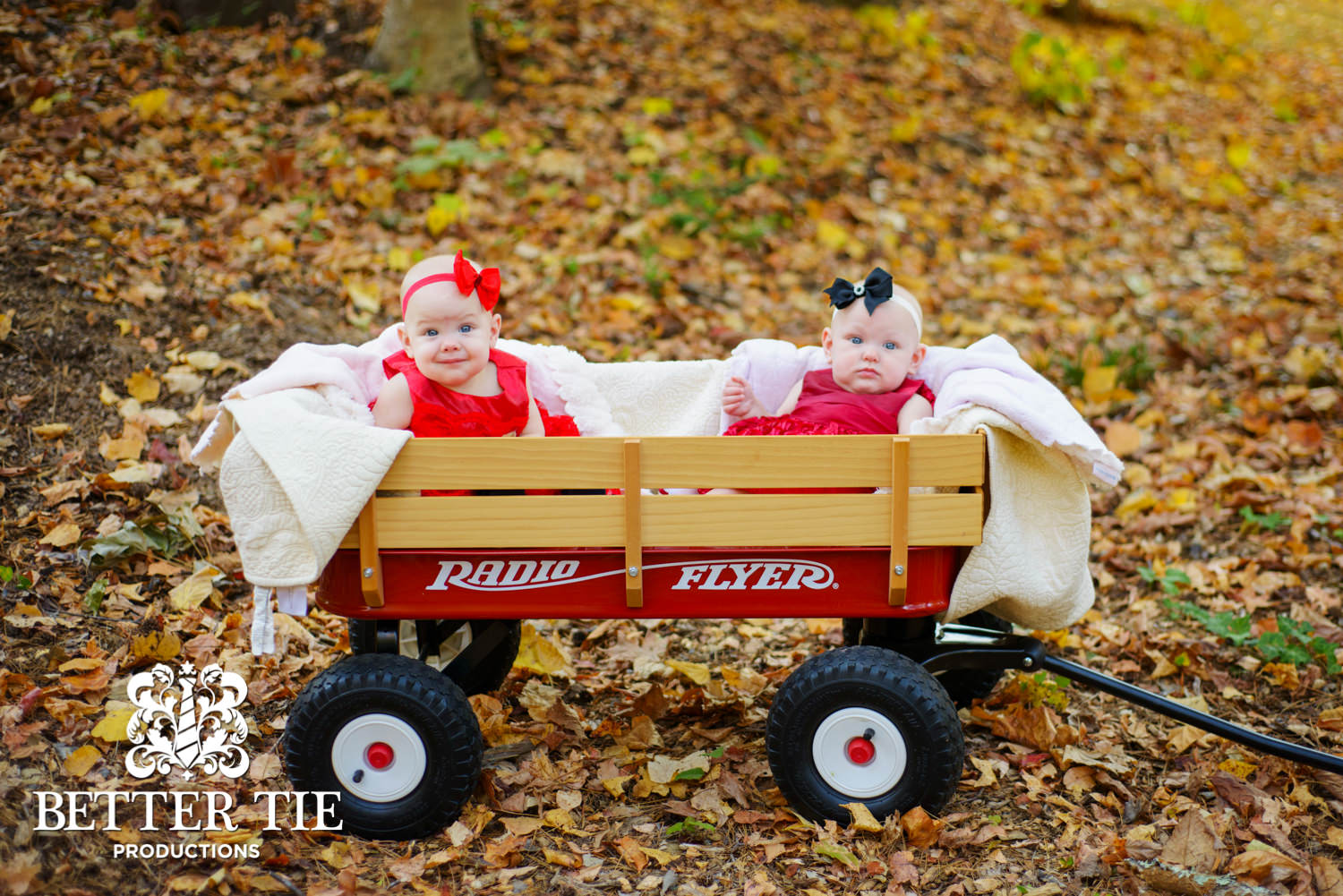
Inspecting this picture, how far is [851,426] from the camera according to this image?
325 cm

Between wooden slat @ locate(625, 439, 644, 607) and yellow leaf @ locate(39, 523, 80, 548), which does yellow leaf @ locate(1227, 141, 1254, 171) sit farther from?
yellow leaf @ locate(39, 523, 80, 548)

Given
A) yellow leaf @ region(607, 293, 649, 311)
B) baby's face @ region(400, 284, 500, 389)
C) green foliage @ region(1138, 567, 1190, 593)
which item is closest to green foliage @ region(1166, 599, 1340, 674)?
green foliage @ region(1138, 567, 1190, 593)

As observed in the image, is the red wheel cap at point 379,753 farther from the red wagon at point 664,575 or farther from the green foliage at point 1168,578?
the green foliage at point 1168,578

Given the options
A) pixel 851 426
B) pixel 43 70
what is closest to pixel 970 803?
pixel 851 426

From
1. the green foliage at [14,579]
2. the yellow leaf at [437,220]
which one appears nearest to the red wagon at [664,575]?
the green foliage at [14,579]

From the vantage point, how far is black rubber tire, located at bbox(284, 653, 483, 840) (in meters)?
2.68

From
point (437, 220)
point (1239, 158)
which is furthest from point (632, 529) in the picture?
point (1239, 158)

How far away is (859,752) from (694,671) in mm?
961

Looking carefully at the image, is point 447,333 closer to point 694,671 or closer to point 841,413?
point 841,413

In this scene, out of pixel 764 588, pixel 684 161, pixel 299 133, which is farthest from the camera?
pixel 684 161

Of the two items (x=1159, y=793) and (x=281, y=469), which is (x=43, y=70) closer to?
(x=281, y=469)

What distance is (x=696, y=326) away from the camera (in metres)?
5.78

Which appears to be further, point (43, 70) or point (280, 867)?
point (43, 70)

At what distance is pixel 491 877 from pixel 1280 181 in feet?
28.0
